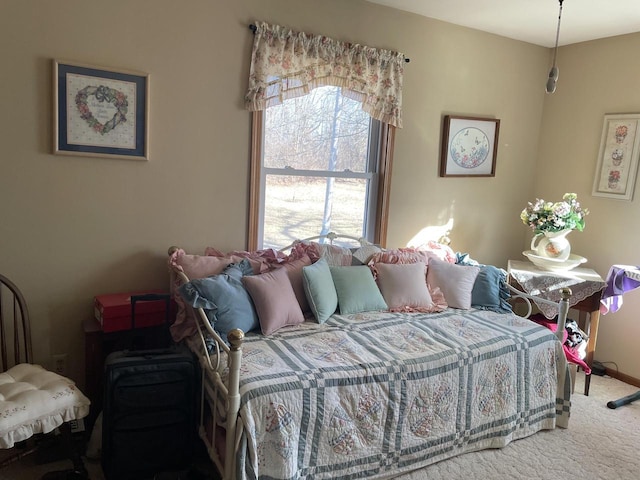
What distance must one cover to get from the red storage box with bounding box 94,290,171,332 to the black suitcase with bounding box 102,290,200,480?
0.87 ft

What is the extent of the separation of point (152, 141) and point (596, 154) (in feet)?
10.5

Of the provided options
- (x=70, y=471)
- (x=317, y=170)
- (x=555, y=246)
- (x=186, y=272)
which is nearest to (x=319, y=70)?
(x=317, y=170)

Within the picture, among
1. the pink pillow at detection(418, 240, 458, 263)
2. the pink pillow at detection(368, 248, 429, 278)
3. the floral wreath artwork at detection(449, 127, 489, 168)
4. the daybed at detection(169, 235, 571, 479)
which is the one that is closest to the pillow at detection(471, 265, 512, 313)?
the daybed at detection(169, 235, 571, 479)

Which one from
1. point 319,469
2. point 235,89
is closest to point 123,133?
point 235,89

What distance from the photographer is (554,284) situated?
352 centimetres

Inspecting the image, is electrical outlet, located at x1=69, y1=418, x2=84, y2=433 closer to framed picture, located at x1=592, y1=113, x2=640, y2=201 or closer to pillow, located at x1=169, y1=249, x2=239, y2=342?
pillow, located at x1=169, y1=249, x2=239, y2=342

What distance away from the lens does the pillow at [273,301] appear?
2574mm

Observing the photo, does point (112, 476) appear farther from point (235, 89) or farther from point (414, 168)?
point (414, 168)

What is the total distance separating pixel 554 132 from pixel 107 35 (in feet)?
11.1

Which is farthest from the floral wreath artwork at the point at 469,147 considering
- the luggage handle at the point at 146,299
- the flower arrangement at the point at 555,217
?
the luggage handle at the point at 146,299

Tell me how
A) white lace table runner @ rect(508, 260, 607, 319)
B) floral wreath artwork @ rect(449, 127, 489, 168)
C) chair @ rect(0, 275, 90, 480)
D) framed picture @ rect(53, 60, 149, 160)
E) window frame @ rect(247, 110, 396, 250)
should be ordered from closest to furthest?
chair @ rect(0, 275, 90, 480) → framed picture @ rect(53, 60, 149, 160) → window frame @ rect(247, 110, 396, 250) → white lace table runner @ rect(508, 260, 607, 319) → floral wreath artwork @ rect(449, 127, 489, 168)

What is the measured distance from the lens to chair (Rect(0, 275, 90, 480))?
1.90 m

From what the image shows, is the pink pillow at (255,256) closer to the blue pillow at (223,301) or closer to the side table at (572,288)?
the blue pillow at (223,301)

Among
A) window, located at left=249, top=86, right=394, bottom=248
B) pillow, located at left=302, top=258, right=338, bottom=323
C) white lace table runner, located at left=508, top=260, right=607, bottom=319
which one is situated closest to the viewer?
pillow, located at left=302, top=258, right=338, bottom=323
